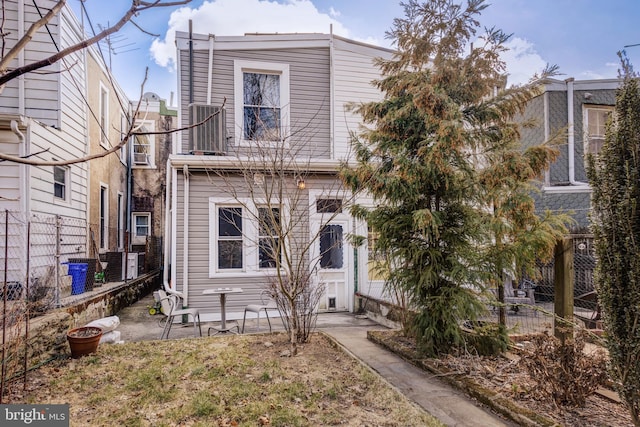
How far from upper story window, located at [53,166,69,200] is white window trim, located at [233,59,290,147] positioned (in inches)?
166

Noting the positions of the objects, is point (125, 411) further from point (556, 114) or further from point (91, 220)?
point (556, 114)

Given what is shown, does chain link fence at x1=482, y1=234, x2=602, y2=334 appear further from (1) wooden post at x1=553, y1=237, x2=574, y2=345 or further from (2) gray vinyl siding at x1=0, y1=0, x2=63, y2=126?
(2) gray vinyl siding at x1=0, y1=0, x2=63, y2=126

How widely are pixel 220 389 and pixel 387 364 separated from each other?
2245 mm

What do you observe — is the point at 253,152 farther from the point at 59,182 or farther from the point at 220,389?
the point at 220,389

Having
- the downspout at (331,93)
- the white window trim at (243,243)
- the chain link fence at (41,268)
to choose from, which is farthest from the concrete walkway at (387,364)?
the downspout at (331,93)

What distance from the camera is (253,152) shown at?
767 cm

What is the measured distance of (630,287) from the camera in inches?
108

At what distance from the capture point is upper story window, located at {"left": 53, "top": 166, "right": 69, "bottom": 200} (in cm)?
827

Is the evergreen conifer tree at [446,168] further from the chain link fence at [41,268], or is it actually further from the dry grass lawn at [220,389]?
the chain link fence at [41,268]

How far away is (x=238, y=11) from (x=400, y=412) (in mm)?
7126

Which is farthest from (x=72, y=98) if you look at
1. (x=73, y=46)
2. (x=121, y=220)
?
(x=73, y=46)

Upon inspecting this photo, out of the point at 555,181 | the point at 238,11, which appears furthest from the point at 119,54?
the point at 555,181

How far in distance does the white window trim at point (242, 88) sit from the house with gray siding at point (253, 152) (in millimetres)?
24

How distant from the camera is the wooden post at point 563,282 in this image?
4137mm
